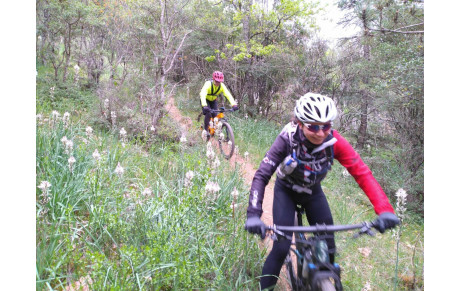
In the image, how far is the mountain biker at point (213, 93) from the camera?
7184 millimetres

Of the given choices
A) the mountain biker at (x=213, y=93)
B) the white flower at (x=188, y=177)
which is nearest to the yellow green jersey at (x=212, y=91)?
the mountain biker at (x=213, y=93)

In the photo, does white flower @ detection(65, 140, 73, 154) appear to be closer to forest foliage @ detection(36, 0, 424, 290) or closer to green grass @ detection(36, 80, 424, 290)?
forest foliage @ detection(36, 0, 424, 290)

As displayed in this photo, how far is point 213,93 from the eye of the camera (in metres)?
7.70

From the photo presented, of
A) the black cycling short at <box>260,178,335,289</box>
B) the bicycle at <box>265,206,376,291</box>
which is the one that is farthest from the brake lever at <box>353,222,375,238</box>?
the black cycling short at <box>260,178,335,289</box>

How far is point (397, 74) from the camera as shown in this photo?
6480mm

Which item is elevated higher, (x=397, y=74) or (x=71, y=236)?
(x=397, y=74)

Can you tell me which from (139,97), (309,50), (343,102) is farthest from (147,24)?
(343,102)

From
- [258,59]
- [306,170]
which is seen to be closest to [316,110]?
[306,170]

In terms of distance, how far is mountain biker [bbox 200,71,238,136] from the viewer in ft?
23.6

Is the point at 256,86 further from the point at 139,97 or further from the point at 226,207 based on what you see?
the point at 226,207

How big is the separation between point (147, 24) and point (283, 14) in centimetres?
666

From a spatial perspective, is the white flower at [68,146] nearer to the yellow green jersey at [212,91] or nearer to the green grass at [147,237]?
the green grass at [147,237]

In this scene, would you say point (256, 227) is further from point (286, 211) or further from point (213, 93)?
point (213, 93)

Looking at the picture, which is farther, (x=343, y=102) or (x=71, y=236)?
(x=343, y=102)
